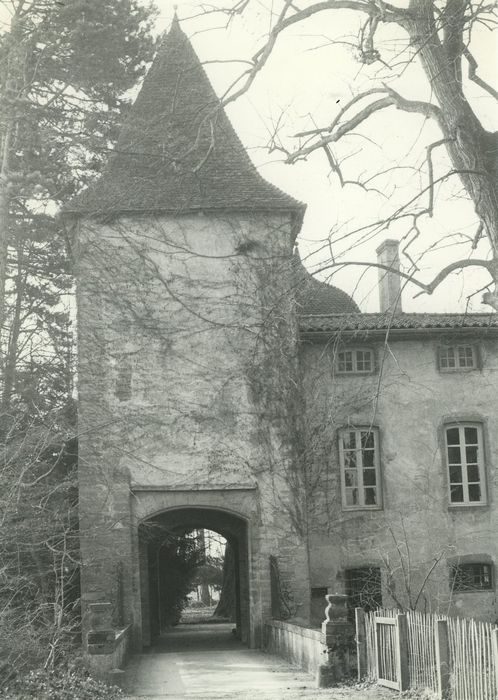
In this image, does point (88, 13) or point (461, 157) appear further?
point (88, 13)

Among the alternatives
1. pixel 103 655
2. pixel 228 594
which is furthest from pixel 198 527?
pixel 228 594

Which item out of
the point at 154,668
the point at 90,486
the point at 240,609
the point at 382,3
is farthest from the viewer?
the point at 240,609

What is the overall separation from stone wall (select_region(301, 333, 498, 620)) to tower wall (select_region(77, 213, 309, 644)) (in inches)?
59.1

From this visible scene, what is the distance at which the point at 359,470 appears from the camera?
22.2 meters

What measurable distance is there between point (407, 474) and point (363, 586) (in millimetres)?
2639

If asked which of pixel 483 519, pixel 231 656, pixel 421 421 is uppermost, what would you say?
pixel 421 421

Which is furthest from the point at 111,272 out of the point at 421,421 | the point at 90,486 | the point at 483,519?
the point at 483,519

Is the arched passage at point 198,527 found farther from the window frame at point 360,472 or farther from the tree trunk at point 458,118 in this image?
the tree trunk at point 458,118

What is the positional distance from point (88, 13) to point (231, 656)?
14.2m

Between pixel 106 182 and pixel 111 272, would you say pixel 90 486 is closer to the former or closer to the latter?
pixel 111 272

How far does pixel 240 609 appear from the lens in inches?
914

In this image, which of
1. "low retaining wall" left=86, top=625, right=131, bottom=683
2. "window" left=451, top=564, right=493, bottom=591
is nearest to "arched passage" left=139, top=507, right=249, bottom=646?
"window" left=451, top=564, right=493, bottom=591

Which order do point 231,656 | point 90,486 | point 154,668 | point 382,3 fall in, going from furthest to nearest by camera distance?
point 90,486, point 231,656, point 154,668, point 382,3

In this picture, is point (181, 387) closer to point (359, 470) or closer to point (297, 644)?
point (359, 470)
